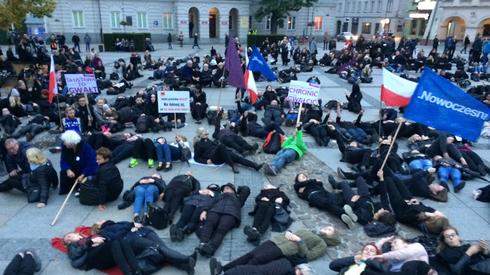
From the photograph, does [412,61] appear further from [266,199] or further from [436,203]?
[266,199]

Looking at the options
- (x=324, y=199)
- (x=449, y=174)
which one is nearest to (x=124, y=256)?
(x=324, y=199)

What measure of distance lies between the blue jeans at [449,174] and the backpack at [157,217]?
255 inches

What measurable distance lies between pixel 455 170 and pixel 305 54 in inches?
808

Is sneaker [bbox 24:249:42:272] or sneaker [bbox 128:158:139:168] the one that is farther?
sneaker [bbox 128:158:139:168]

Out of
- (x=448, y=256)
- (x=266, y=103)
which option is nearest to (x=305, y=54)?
(x=266, y=103)

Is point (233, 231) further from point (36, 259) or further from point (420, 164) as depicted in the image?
point (420, 164)

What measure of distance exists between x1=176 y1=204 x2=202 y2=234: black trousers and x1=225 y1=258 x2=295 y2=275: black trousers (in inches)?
66.6

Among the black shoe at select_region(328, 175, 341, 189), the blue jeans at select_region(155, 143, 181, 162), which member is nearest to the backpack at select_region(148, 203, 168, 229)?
the blue jeans at select_region(155, 143, 181, 162)

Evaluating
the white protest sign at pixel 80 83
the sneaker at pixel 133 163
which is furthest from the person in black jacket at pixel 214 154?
the white protest sign at pixel 80 83

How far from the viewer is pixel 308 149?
1157 centimetres

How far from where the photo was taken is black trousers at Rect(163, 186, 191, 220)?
756 centimetres

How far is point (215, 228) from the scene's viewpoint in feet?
22.6

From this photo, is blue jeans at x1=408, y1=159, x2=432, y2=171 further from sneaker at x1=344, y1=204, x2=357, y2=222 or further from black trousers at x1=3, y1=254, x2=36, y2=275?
black trousers at x1=3, y1=254, x2=36, y2=275

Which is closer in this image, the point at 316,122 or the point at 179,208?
the point at 179,208
